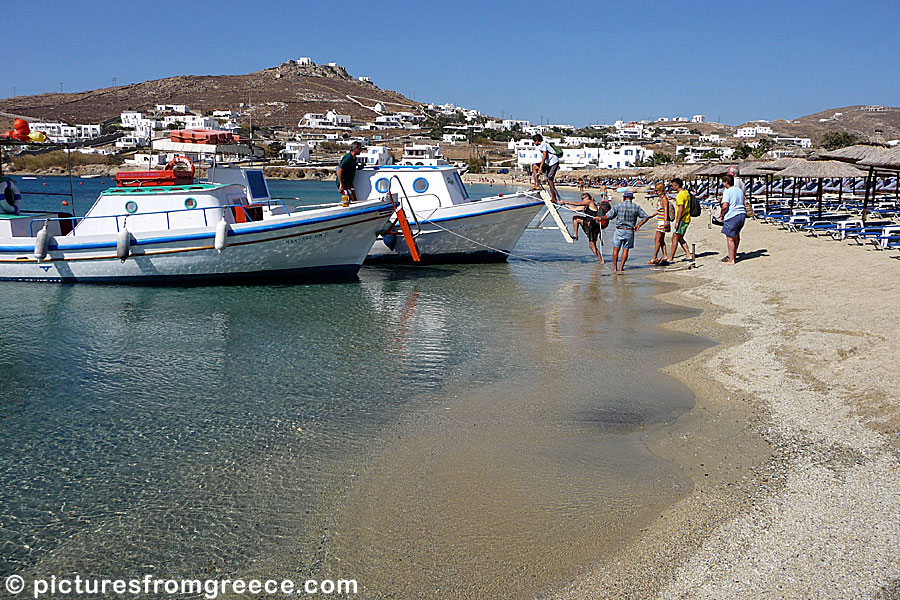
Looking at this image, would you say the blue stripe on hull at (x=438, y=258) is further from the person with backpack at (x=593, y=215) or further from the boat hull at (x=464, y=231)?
the person with backpack at (x=593, y=215)

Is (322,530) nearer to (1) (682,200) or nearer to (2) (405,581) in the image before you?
(2) (405,581)

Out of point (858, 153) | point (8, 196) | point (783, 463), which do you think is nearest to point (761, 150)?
point (858, 153)

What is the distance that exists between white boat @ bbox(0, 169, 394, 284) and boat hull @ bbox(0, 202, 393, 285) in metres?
0.02

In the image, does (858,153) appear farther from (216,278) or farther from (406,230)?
(216,278)

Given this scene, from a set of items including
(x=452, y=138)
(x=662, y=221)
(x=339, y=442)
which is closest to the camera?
(x=339, y=442)

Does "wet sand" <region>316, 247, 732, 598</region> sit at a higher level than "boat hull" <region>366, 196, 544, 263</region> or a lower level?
lower

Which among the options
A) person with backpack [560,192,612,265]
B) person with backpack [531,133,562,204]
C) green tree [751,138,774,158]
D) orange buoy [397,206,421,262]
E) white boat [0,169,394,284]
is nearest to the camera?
white boat [0,169,394,284]

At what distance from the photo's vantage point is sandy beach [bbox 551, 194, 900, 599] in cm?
405

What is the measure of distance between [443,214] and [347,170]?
96.6 inches

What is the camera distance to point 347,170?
17359mm

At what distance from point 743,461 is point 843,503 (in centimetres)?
91

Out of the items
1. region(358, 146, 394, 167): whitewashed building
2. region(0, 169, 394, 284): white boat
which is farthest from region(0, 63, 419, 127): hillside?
region(0, 169, 394, 284): white boat

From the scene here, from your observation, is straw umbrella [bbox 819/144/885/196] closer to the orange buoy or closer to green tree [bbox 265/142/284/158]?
the orange buoy

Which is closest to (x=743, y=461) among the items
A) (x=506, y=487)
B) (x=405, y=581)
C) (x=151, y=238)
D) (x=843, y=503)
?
(x=843, y=503)
